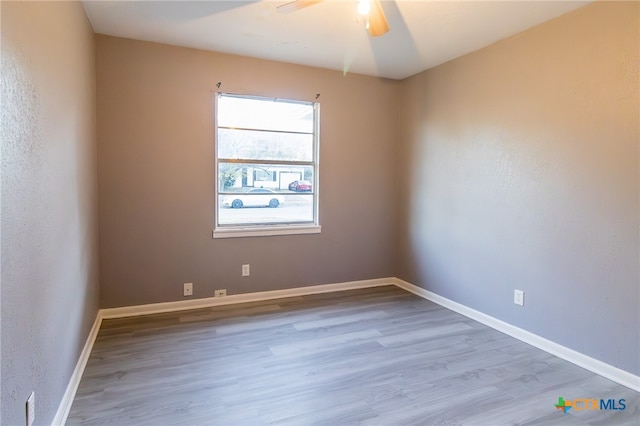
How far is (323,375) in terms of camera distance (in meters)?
2.37

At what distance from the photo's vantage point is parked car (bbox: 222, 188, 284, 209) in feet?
12.3

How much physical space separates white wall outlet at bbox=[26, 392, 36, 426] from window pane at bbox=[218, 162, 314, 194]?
7.91 ft

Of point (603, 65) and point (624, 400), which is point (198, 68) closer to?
point (603, 65)

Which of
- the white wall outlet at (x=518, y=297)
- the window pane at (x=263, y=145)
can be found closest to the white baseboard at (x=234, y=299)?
the window pane at (x=263, y=145)

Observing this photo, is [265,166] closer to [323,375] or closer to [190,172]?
[190,172]

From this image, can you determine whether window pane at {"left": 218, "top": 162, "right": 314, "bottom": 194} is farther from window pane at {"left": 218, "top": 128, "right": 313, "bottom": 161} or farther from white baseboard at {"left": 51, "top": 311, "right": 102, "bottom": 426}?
white baseboard at {"left": 51, "top": 311, "right": 102, "bottom": 426}

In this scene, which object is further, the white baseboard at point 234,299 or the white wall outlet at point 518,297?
the white baseboard at point 234,299

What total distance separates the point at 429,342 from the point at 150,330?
230cm

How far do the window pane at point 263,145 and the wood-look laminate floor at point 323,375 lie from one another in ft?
5.28

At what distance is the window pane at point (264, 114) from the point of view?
3.66 meters

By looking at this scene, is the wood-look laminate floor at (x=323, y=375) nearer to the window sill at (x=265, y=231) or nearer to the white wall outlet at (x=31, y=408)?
the white wall outlet at (x=31, y=408)

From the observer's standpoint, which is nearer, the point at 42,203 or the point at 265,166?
the point at 42,203

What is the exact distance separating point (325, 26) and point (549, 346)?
3.06 m

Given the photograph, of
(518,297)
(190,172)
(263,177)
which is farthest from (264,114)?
(518,297)
